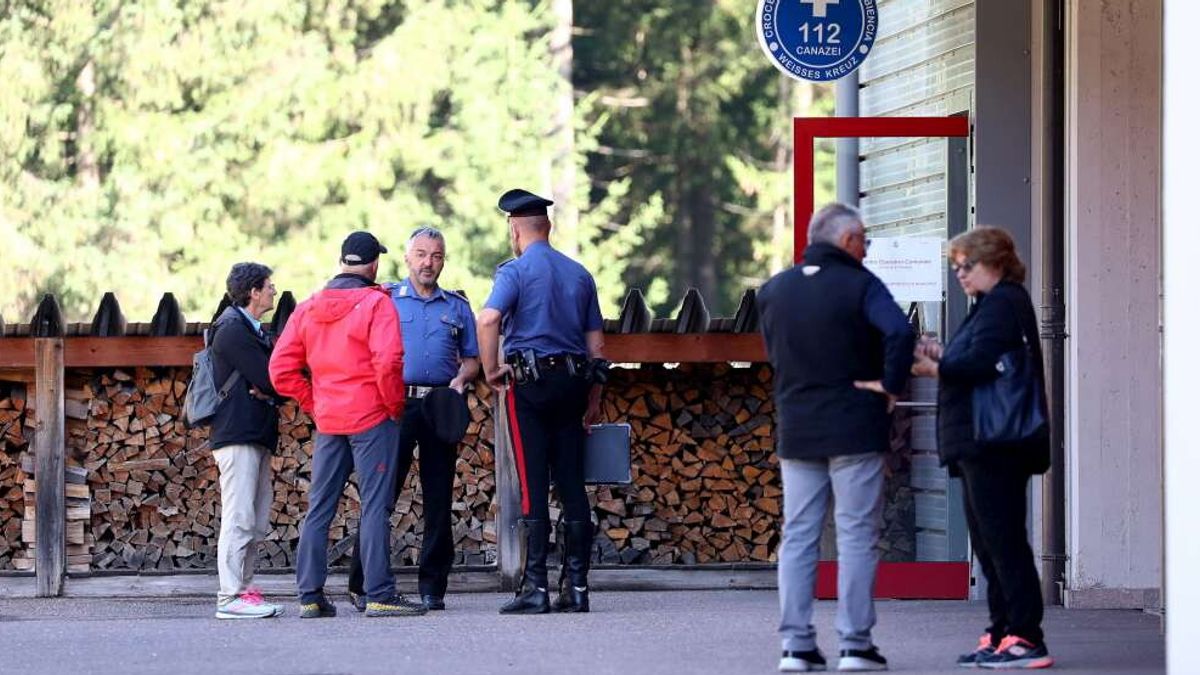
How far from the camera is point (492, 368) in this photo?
11.1m

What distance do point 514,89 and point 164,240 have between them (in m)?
5.10

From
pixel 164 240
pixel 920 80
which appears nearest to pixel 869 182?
pixel 920 80

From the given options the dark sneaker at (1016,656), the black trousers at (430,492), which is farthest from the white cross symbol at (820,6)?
the dark sneaker at (1016,656)

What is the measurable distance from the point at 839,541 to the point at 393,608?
3.11 m

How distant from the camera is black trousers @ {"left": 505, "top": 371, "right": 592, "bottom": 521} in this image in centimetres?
1115

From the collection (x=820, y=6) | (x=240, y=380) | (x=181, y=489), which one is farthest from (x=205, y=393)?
(x=820, y=6)

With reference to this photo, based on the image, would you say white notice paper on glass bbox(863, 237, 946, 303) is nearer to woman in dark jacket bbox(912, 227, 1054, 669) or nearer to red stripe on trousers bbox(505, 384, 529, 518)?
red stripe on trousers bbox(505, 384, 529, 518)

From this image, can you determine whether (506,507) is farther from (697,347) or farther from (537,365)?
(537,365)

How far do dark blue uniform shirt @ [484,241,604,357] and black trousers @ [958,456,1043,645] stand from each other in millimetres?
2662

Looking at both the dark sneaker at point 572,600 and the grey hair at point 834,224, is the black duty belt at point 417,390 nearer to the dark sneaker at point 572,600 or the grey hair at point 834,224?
the dark sneaker at point 572,600

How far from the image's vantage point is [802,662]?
900cm

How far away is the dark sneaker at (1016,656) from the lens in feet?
29.7

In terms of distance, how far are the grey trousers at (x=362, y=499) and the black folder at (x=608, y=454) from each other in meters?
0.95

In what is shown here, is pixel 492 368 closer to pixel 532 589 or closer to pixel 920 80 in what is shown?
pixel 532 589
